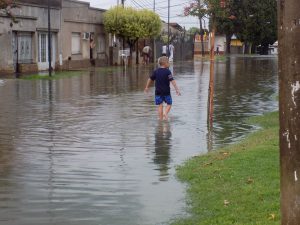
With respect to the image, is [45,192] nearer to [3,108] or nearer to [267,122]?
[267,122]

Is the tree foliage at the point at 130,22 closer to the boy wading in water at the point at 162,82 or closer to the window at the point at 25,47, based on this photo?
the window at the point at 25,47

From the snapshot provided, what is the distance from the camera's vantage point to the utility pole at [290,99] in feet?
13.2

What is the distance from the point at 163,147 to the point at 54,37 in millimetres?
30492

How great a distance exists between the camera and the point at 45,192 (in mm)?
7609

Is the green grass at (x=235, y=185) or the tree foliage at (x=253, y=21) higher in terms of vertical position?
the tree foliage at (x=253, y=21)

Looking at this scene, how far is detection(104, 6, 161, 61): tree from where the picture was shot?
1823 inches

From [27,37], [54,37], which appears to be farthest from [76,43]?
[27,37]

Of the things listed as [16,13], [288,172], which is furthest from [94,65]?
[288,172]

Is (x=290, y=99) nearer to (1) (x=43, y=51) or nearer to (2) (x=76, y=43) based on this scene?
(1) (x=43, y=51)

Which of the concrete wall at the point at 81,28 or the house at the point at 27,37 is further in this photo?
the concrete wall at the point at 81,28

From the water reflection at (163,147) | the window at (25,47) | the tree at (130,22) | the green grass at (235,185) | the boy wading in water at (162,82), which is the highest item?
the tree at (130,22)

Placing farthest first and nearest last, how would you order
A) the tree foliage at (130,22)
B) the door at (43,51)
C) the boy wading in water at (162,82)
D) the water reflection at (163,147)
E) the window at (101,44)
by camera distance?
the window at (101,44) → the tree foliage at (130,22) → the door at (43,51) → the boy wading in water at (162,82) → the water reflection at (163,147)

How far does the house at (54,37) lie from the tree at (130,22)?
1.25m

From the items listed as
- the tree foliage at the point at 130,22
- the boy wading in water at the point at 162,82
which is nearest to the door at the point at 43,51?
the tree foliage at the point at 130,22
